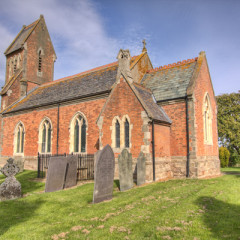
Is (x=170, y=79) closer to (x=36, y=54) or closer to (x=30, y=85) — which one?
(x=30, y=85)

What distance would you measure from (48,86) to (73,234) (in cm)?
2185

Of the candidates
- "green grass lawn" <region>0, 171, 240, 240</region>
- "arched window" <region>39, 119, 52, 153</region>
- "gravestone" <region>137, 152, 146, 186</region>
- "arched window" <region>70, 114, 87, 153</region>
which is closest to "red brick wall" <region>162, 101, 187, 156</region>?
"gravestone" <region>137, 152, 146, 186</region>

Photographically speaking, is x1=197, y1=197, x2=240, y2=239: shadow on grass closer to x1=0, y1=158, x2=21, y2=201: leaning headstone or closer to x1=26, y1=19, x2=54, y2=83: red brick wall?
x1=0, y1=158, x2=21, y2=201: leaning headstone

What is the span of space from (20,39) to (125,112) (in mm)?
23455

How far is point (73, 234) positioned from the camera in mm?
5816

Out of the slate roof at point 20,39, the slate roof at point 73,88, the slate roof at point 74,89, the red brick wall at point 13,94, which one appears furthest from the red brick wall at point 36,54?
the slate roof at point 73,88

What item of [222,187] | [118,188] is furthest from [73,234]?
[222,187]

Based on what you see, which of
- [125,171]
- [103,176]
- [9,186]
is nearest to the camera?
[103,176]

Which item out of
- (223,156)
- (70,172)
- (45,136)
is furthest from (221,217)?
(223,156)

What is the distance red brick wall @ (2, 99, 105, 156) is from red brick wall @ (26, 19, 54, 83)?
21.8 feet

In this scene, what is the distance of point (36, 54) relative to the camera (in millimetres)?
29438

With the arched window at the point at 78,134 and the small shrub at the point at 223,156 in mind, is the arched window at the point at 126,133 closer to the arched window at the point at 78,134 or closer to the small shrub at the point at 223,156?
the arched window at the point at 78,134

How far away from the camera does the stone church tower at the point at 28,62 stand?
1070 inches

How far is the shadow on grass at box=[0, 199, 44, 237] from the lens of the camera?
271 inches
